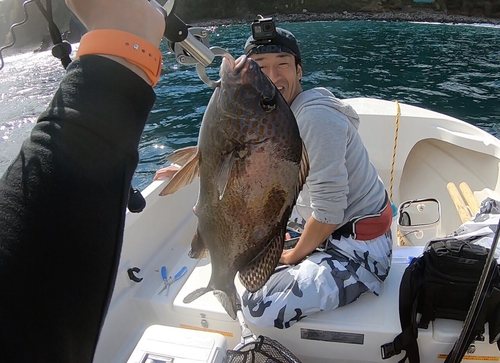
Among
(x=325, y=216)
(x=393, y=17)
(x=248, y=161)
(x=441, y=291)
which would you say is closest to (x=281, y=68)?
Result: (x=325, y=216)

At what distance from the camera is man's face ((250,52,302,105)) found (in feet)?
8.72

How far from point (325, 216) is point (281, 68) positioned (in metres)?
1.06

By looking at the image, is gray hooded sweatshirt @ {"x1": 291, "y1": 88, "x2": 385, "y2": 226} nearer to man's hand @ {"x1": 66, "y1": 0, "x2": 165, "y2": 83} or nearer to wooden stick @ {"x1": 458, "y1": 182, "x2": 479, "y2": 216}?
man's hand @ {"x1": 66, "y1": 0, "x2": 165, "y2": 83}

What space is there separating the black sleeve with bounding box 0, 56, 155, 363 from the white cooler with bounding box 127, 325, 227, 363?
1.34m

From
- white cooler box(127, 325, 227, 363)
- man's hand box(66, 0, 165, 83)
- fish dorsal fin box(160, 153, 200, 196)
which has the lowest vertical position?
white cooler box(127, 325, 227, 363)

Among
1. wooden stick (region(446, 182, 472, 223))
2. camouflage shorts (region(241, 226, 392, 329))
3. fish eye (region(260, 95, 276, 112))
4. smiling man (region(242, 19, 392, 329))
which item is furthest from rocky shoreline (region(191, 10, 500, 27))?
fish eye (region(260, 95, 276, 112))

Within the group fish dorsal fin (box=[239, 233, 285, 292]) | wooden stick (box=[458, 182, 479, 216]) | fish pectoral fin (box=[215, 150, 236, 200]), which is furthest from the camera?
wooden stick (box=[458, 182, 479, 216])

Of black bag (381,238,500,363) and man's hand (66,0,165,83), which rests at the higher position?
man's hand (66,0,165,83)

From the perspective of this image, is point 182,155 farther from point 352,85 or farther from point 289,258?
point 352,85

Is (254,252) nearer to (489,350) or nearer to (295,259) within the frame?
(295,259)

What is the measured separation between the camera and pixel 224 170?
1466mm

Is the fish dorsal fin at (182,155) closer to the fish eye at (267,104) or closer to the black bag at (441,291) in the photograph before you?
the fish eye at (267,104)

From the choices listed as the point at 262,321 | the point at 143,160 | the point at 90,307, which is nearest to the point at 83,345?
the point at 90,307

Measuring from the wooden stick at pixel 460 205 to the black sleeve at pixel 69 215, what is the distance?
3810 mm
